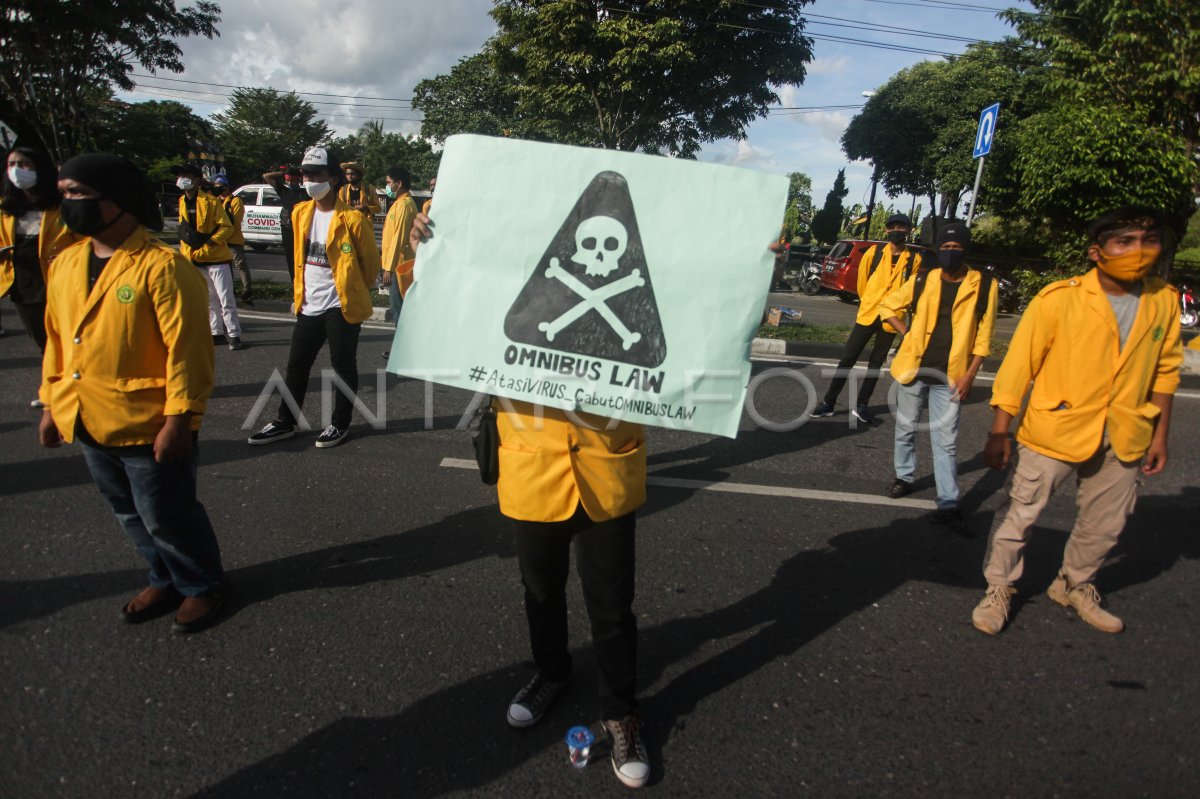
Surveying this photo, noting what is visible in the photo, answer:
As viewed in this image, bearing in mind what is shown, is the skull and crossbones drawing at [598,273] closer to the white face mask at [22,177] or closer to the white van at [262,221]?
the white face mask at [22,177]

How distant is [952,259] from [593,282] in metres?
3.19

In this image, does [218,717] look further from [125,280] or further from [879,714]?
[879,714]

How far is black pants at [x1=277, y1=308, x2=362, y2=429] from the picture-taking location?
4984 millimetres

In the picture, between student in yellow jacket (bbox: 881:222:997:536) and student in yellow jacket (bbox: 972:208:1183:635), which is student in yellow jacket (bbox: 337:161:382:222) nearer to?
student in yellow jacket (bbox: 881:222:997:536)

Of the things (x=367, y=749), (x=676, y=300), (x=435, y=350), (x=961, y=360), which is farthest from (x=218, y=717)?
(x=961, y=360)

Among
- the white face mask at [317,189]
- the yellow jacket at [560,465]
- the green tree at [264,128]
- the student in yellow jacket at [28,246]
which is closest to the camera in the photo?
the yellow jacket at [560,465]

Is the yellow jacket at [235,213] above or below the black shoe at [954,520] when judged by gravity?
above

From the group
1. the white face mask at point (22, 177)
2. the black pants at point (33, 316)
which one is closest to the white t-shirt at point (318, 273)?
the white face mask at point (22, 177)

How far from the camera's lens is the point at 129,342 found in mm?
2445

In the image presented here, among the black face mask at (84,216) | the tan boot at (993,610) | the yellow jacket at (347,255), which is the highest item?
the black face mask at (84,216)

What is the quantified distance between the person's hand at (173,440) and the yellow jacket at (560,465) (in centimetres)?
127

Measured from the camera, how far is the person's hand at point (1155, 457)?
295cm

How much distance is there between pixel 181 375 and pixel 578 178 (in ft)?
5.35

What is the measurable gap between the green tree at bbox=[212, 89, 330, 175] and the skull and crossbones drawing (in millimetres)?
57088
